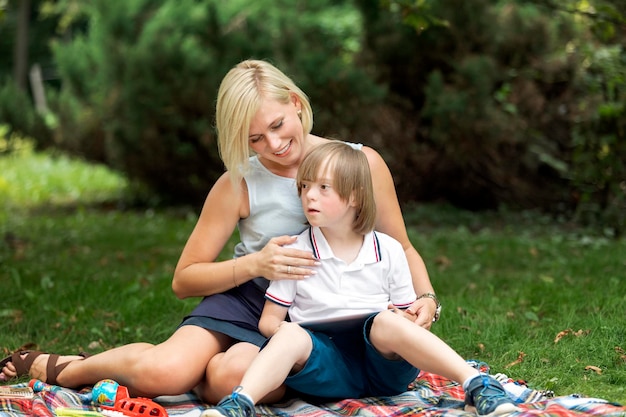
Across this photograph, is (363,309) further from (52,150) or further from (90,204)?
(52,150)

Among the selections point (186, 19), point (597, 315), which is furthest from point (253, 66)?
point (186, 19)

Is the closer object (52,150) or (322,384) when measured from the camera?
(322,384)

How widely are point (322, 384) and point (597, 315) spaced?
164 cm

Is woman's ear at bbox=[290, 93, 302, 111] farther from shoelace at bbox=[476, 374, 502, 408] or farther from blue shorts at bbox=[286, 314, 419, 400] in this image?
shoelace at bbox=[476, 374, 502, 408]

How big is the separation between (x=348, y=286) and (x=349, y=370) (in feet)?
0.97

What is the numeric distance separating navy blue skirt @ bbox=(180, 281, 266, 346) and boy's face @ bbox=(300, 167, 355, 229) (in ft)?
1.31

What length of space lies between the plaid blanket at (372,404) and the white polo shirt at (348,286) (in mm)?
311

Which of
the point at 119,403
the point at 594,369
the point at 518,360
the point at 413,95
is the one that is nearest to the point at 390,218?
the point at 518,360

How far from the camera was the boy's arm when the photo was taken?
118 inches

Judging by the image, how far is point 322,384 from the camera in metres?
2.97

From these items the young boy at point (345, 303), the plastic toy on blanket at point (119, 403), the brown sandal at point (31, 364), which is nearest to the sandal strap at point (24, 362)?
the brown sandal at point (31, 364)

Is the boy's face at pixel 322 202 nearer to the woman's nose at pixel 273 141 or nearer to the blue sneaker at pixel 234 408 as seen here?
the woman's nose at pixel 273 141

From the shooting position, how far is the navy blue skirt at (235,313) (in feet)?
10.3

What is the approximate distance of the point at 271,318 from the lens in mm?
3016
